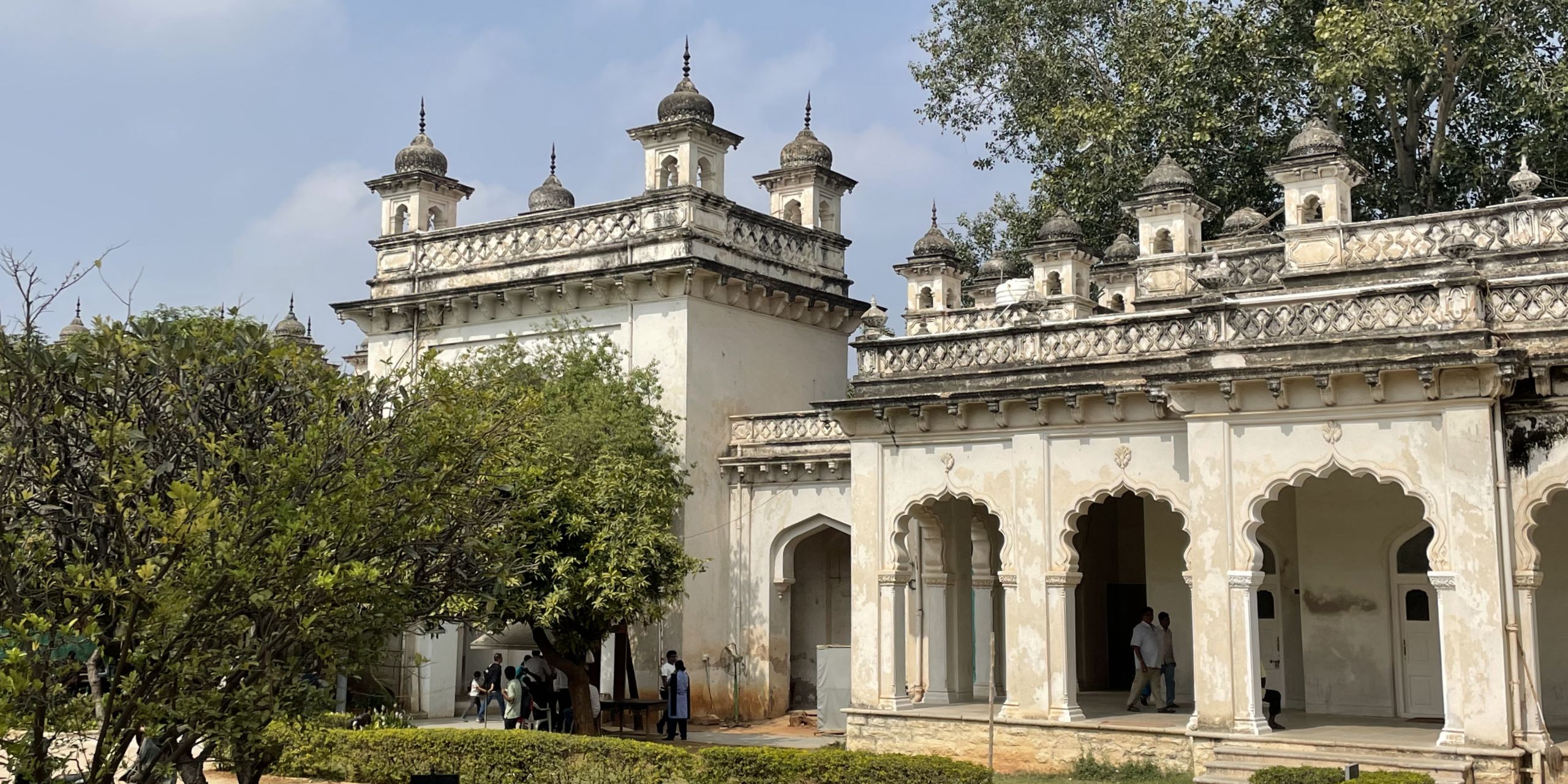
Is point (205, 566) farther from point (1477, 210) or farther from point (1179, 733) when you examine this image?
point (1477, 210)

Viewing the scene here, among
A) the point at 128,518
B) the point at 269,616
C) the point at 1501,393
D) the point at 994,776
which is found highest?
the point at 1501,393

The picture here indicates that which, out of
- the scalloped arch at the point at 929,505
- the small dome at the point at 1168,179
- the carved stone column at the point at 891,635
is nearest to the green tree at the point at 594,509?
the carved stone column at the point at 891,635

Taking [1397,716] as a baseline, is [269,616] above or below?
above

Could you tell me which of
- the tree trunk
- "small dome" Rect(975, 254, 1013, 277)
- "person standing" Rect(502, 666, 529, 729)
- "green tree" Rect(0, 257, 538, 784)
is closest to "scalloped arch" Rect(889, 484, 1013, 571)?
the tree trunk

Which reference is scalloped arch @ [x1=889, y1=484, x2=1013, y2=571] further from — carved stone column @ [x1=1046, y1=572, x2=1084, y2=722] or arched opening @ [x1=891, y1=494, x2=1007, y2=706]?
carved stone column @ [x1=1046, y1=572, x2=1084, y2=722]

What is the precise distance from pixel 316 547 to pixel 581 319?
15418 mm

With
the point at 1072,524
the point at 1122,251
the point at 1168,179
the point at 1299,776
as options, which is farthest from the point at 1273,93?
the point at 1299,776

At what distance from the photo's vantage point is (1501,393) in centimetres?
A: 1528

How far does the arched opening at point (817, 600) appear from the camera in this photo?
25922 mm

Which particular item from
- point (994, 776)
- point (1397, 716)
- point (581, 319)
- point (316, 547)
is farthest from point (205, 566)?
point (581, 319)

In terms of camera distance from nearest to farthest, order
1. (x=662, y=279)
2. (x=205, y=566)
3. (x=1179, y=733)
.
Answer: (x=205, y=566), (x=1179, y=733), (x=662, y=279)

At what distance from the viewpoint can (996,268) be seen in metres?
27.0

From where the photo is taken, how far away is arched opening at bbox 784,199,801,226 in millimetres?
27125

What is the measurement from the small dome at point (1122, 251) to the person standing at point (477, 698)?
1205cm
